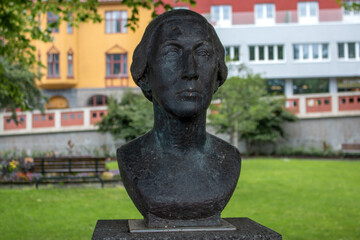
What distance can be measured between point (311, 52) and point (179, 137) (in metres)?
30.8

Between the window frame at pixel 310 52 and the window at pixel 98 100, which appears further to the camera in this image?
the window at pixel 98 100

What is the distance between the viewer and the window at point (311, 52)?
105ft

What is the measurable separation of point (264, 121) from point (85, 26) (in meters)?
16.0

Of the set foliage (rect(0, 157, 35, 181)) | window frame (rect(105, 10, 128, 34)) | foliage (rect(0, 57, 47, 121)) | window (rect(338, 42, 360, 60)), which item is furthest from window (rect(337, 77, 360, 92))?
foliage (rect(0, 157, 35, 181))

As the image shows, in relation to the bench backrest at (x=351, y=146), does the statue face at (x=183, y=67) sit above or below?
above

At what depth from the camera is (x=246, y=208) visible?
28.5ft

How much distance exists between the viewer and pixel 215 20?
3225 centimetres

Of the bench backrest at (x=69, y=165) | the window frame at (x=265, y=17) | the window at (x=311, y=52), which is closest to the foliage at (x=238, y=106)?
the bench backrest at (x=69, y=165)

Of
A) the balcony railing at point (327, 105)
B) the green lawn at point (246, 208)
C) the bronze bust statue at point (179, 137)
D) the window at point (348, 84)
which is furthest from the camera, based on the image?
the window at point (348, 84)

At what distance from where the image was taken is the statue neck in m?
3.12

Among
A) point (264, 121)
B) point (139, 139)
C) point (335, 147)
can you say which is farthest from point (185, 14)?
point (335, 147)

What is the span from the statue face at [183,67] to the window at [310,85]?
102 feet

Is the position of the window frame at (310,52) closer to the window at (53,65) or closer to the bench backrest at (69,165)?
the window at (53,65)

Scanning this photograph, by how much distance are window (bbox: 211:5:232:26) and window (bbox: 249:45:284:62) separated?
2817mm
